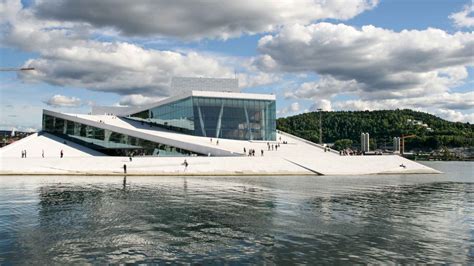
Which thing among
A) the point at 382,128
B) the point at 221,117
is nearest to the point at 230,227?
the point at 221,117

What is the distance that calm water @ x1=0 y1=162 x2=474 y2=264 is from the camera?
1007 cm

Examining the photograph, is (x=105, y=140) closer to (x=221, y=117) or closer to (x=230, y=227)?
(x=221, y=117)

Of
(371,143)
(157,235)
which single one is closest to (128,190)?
(157,235)

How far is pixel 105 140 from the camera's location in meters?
46.1

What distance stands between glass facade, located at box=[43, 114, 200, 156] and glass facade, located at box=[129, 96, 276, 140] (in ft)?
26.6

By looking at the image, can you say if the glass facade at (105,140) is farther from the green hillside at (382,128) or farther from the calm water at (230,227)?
the green hillside at (382,128)

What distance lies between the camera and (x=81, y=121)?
4700cm

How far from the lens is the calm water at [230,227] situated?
10.1 meters

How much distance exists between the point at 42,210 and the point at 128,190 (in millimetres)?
7013

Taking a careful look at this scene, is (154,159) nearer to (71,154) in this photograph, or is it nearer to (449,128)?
(71,154)

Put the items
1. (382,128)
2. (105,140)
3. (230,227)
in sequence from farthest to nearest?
(382,128), (105,140), (230,227)

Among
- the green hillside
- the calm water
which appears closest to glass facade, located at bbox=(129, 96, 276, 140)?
the calm water

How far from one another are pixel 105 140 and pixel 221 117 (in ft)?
46.3

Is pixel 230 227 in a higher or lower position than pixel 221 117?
lower
